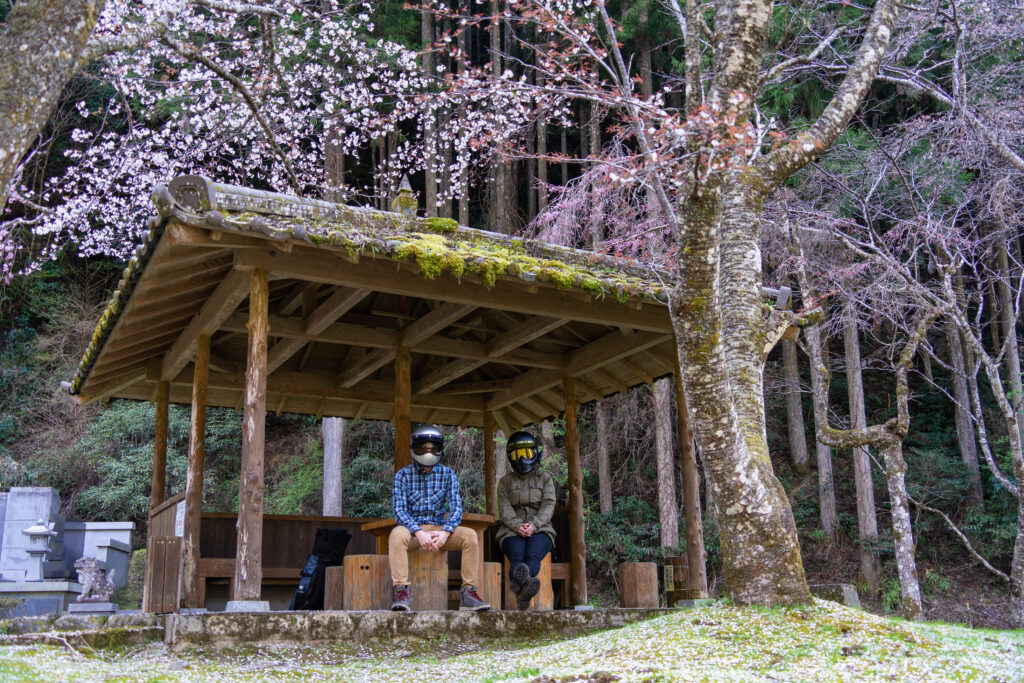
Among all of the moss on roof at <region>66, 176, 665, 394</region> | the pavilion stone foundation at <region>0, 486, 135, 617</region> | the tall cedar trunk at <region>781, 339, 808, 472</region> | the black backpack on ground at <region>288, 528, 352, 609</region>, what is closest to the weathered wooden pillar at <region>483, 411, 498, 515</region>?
the black backpack on ground at <region>288, 528, 352, 609</region>

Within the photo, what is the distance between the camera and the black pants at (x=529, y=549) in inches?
289

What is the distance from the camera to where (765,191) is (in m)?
5.84

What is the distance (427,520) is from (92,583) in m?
7.04

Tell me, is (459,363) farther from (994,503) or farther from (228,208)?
(994,503)

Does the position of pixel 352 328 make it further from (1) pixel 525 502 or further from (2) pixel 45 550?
(2) pixel 45 550

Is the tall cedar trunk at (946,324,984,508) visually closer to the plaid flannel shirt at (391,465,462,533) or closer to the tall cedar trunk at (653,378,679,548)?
the tall cedar trunk at (653,378,679,548)

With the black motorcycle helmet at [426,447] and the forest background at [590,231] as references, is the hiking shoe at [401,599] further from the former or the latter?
the forest background at [590,231]

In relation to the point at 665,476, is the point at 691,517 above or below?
below

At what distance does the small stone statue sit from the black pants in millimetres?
6742

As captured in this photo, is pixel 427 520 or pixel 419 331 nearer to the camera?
pixel 427 520

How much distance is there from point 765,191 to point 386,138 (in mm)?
13252

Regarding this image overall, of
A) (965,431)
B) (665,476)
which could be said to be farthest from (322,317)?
(965,431)

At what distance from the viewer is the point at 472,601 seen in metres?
6.48

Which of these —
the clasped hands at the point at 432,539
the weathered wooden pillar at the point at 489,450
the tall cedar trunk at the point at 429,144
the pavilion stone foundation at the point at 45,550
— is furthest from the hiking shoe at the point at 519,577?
the tall cedar trunk at the point at 429,144
